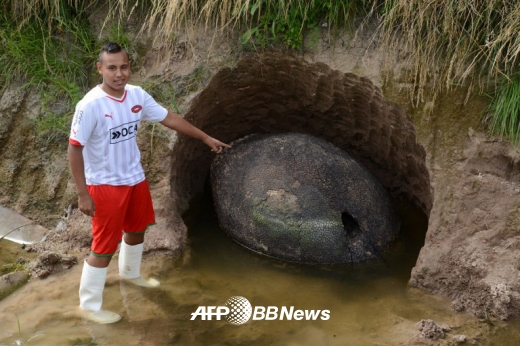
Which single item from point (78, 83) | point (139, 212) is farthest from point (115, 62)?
point (78, 83)

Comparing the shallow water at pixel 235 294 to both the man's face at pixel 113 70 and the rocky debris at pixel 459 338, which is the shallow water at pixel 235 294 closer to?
the rocky debris at pixel 459 338

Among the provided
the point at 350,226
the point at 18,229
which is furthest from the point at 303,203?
the point at 18,229

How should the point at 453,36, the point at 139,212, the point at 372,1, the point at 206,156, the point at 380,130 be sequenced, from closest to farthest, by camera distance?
the point at 139,212 < the point at 453,36 < the point at 372,1 < the point at 380,130 < the point at 206,156

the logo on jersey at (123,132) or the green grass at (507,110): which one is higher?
the green grass at (507,110)

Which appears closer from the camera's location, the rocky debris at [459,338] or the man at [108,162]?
the man at [108,162]

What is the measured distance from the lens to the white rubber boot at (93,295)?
3.71 m

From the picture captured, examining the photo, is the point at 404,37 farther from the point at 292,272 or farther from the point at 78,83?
the point at 78,83

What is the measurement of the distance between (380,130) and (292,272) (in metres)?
1.20

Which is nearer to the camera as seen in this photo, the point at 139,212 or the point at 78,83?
the point at 139,212

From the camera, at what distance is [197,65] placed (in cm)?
466

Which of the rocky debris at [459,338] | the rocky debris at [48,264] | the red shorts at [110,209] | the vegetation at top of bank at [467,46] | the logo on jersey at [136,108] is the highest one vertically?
the vegetation at top of bank at [467,46]

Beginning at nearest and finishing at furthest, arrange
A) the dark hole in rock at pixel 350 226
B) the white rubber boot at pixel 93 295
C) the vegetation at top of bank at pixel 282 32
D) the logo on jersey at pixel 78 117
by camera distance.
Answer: the logo on jersey at pixel 78 117, the white rubber boot at pixel 93 295, the vegetation at top of bank at pixel 282 32, the dark hole in rock at pixel 350 226
